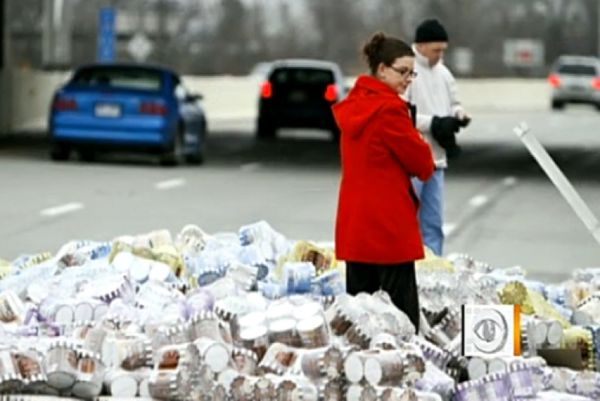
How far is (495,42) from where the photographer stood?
118312 millimetres

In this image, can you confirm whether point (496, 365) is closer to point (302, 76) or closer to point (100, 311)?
point (100, 311)

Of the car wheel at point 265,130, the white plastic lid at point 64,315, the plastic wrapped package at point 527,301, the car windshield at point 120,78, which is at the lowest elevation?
the car wheel at point 265,130

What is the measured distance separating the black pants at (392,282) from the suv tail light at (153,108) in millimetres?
22376

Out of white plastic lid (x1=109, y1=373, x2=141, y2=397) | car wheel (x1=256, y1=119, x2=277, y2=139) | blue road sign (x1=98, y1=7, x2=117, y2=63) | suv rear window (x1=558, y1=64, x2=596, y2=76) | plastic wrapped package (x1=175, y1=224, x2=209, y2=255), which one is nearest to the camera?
white plastic lid (x1=109, y1=373, x2=141, y2=397)

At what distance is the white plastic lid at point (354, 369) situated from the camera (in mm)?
8453

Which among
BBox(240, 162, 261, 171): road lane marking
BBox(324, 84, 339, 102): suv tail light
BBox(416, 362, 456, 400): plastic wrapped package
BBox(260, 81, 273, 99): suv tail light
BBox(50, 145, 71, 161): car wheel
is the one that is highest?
BBox(416, 362, 456, 400): plastic wrapped package

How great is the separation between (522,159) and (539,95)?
53185 mm

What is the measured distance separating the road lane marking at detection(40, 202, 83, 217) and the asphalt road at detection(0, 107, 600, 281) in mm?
18

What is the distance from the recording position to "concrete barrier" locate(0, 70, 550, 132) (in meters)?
45.5

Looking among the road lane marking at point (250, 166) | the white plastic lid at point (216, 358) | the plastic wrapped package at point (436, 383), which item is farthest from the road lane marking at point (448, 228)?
the white plastic lid at point (216, 358)

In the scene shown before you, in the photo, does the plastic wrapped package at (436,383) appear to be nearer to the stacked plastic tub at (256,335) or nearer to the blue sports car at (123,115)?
the stacked plastic tub at (256,335)

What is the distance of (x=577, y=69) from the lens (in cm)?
7694

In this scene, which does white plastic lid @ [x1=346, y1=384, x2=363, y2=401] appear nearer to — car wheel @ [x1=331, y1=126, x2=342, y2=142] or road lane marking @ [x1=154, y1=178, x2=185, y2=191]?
road lane marking @ [x1=154, y1=178, x2=185, y2=191]

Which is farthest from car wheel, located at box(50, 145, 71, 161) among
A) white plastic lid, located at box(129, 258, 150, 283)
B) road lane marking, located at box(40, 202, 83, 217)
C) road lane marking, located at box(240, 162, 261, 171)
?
white plastic lid, located at box(129, 258, 150, 283)
